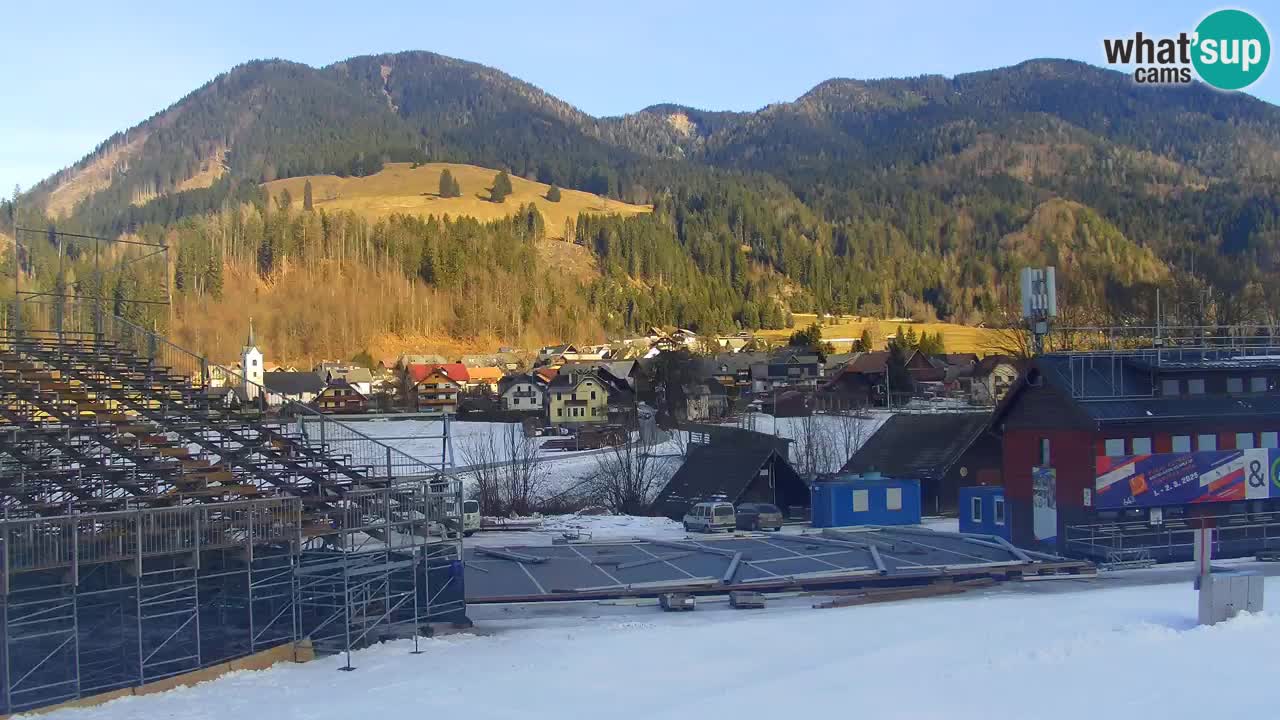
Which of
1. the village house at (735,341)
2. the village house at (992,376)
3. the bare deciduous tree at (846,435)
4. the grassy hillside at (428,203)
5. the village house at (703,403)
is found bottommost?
the bare deciduous tree at (846,435)

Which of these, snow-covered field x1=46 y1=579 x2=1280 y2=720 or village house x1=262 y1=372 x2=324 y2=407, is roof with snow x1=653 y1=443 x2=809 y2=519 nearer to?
snow-covered field x1=46 y1=579 x2=1280 y2=720

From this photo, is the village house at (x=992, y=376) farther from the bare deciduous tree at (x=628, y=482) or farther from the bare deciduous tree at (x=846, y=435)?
the bare deciduous tree at (x=628, y=482)

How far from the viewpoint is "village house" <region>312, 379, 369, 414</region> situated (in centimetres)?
8662

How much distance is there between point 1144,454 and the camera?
29.4 m

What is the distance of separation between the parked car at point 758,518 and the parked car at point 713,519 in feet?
4.82

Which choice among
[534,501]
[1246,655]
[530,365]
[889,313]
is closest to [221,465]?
[1246,655]

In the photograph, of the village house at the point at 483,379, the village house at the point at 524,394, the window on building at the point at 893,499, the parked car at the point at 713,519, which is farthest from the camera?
the village house at the point at 483,379

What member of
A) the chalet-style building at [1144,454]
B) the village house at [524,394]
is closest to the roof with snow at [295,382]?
the village house at [524,394]

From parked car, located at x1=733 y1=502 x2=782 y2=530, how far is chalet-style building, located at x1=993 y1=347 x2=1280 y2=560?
7.69m

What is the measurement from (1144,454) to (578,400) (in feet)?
182

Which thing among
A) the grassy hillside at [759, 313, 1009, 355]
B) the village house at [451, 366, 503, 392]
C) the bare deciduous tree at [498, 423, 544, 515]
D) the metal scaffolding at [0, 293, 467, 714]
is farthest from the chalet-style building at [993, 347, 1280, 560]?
the grassy hillside at [759, 313, 1009, 355]

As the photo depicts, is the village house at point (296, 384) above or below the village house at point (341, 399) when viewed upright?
above

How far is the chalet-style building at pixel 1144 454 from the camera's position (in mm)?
29234

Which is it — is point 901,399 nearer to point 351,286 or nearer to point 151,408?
point 151,408
